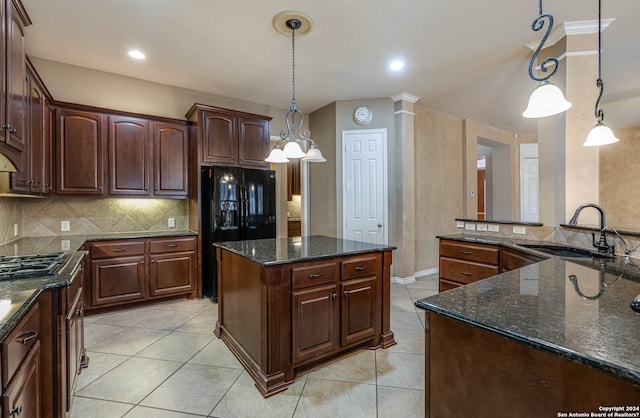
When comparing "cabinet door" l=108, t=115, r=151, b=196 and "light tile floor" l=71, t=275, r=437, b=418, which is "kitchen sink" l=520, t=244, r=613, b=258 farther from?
→ "cabinet door" l=108, t=115, r=151, b=196

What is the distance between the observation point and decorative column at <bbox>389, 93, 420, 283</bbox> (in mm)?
4359

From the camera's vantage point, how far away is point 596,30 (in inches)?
102

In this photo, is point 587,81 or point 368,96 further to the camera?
point 368,96

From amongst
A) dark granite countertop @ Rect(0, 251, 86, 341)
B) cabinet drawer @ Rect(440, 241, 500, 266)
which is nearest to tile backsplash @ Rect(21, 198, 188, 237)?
dark granite countertop @ Rect(0, 251, 86, 341)

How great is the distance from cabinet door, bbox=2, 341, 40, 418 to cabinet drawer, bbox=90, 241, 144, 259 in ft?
7.02

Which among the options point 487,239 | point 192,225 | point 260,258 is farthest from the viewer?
point 192,225

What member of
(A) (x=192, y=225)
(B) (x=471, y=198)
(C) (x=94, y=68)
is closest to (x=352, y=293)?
(A) (x=192, y=225)

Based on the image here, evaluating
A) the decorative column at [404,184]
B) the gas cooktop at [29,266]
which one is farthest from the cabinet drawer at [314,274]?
the decorative column at [404,184]

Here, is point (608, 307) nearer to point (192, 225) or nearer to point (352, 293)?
point (352, 293)

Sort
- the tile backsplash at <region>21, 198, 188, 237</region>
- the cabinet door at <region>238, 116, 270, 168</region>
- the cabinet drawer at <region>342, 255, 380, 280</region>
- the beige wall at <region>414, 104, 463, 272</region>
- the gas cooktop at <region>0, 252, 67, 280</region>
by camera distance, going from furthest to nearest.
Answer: the beige wall at <region>414, 104, 463, 272</region>, the cabinet door at <region>238, 116, 270, 168</region>, the tile backsplash at <region>21, 198, 188, 237</region>, the cabinet drawer at <region>342, 255, 380, 280</region>, the gas cooktop at <region>0, 252, 67, 280</region>

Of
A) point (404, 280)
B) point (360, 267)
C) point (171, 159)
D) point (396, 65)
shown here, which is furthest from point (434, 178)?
point (171, 159)

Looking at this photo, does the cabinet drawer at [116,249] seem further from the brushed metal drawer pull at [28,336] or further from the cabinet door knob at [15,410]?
the cabinet door knob at [15,410]

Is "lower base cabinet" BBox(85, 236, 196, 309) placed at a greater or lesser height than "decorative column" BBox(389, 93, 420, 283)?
lesser

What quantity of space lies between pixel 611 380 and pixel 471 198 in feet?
17.5
